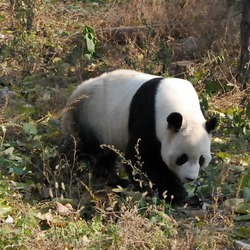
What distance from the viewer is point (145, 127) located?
5.80 metres

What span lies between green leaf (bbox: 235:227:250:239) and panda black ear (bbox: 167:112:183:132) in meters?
0.93

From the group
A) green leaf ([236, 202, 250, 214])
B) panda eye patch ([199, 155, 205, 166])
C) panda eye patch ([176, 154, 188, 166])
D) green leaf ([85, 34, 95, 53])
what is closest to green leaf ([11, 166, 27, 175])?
panda eye patch ([176, 154, 188, 166])

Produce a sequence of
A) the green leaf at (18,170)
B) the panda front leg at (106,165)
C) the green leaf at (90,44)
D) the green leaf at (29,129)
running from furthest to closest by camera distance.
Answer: the green leaf at (90,44)
the green leaf at (29,129)
the panda front leg at (106,165)
the green leaf at (18,170)

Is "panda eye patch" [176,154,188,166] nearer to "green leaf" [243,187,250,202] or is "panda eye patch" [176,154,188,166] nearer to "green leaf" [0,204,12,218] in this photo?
"green leaf" [243,187,250,202]

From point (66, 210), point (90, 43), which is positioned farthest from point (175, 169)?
point (90, 43)

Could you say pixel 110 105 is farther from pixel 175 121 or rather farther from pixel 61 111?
pixel 61 111

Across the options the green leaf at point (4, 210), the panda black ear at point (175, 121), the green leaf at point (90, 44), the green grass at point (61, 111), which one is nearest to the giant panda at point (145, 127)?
the panda black ear at point (175, 121)

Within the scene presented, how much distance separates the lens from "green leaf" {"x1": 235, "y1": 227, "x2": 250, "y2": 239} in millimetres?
5117

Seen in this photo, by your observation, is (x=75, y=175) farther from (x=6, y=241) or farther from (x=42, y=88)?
(x=42, y=88)

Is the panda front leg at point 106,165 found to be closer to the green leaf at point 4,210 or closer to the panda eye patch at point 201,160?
the panda eye patch at point 201,160

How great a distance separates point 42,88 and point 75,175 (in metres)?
2.51

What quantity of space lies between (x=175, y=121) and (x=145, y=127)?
397mm

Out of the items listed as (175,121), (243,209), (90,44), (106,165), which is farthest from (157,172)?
(90,44)

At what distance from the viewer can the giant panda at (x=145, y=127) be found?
5.57 metres
